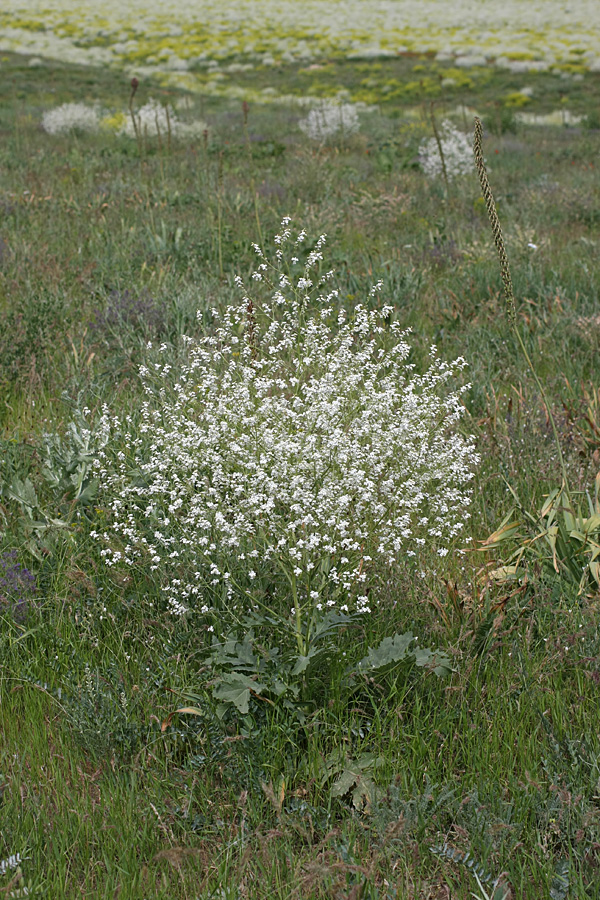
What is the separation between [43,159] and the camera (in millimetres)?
10062

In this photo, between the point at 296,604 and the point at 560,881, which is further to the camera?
the point at 296,604

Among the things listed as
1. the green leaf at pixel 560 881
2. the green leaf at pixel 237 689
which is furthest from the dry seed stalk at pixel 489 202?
the green leaf at pixel 560 881

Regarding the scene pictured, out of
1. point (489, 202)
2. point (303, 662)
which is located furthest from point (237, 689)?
point (489, 202)

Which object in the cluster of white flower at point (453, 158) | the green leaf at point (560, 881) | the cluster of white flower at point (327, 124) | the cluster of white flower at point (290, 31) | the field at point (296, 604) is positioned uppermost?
the cluster of white flower at point (290, 31)

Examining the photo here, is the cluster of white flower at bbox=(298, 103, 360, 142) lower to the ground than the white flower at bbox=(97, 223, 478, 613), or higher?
higher

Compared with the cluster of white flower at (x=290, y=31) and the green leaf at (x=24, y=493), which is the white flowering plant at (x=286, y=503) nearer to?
the green leaf at (x=24, y=493)

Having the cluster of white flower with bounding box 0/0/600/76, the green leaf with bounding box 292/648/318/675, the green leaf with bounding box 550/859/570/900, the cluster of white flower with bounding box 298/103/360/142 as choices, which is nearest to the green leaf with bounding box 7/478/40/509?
the green leaf with bounding box 292/648/318/675

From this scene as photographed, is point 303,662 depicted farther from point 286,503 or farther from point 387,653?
point 286,503

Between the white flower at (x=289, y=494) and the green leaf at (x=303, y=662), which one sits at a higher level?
the white flower at (x=289, y=494)

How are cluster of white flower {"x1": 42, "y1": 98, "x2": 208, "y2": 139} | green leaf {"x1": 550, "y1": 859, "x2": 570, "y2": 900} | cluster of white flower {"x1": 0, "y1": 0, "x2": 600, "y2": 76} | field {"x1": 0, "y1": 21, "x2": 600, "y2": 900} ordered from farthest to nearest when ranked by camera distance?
cluster of white flower {"x1": 0, "y1": 0, "x2": 600, "y2": 76}, cluster of white flower {"x1": 42, "y1": 98, "x2": 208, "y2": 139}, field {"x1": 0, "y1": 21, "x2": 600, "y2": 900}, green leaf {"x1": 550, "y1": 859, "x2": 570, "y2": 900}

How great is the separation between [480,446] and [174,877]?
2.52m

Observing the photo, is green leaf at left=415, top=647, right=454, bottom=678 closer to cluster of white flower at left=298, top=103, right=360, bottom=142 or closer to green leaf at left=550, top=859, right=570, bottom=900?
green leaf at left=550, top=859, right=570, bottom=900

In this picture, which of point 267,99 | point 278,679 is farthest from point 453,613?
point 267,99

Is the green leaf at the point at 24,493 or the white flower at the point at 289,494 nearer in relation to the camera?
the white flower at the point at 289,494
